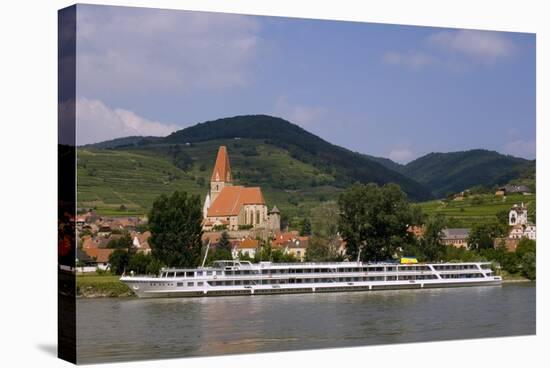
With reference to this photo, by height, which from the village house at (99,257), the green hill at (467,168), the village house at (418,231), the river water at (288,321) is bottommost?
the river water at (288,321)

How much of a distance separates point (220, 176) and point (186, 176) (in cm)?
267

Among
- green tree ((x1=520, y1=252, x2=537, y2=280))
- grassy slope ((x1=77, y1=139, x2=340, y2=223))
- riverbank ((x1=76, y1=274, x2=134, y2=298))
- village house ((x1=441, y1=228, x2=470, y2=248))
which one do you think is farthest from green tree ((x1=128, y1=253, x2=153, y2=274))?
green tree ((x1=520, y1=252, x2=537, y2=280))

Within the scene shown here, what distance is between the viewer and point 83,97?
782 inches

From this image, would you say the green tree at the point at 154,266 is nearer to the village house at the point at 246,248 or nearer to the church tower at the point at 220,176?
the village house at the point at 246,248

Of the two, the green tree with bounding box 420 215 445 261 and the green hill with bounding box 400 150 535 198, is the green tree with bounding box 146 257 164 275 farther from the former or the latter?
the green tree with bounding box 420 215 445 261

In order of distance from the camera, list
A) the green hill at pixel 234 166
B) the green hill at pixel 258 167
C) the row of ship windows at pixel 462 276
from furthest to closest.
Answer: the row of ship windows at pixel 462 276 → the green hill at pixel 258 167 → the green hill at pixel 234 166

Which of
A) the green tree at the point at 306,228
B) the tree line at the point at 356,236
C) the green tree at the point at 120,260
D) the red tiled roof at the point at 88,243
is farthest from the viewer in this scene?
the green tree at the point at 306,228

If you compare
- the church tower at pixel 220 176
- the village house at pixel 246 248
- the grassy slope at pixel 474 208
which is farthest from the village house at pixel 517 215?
the village house at pixel 246 248

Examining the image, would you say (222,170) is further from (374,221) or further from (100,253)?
(100,253)

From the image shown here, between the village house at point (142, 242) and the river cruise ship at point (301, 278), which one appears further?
the river cruise ship at point (301, 278)

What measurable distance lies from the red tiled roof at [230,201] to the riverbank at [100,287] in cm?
389

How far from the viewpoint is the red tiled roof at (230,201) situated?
29492 millimetres

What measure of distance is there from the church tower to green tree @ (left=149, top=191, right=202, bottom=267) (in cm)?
177

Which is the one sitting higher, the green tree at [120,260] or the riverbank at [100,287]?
the green tree at [120,260]
